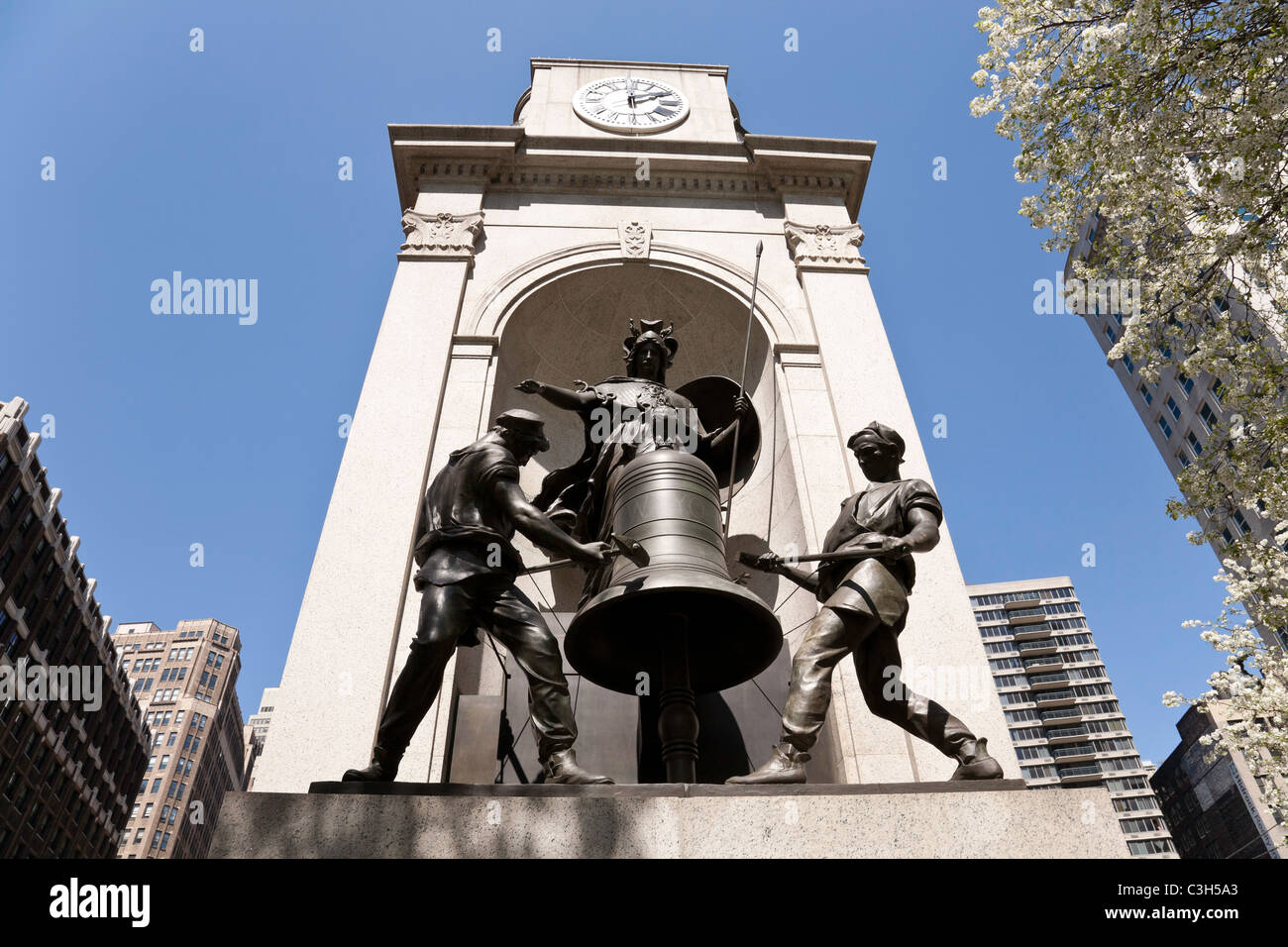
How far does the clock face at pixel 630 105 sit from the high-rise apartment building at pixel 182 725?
105272 millimetres

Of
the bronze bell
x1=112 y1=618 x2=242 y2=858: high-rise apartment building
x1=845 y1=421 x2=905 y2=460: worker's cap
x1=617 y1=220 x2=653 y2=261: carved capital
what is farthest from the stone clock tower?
x1=112 y1=618 x2=242 y2=858: high-rise apartment building

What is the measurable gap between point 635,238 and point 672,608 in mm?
10128

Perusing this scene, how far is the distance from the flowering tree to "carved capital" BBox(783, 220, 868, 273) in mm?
3101

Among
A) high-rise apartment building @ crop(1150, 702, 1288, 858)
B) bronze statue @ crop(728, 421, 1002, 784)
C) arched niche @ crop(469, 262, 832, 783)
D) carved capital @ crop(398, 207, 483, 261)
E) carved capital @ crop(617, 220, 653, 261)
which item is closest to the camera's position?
bronze statue @ crop(728, 421, 1002, 784)

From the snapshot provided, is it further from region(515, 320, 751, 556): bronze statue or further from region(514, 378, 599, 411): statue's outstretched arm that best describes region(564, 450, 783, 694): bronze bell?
region(514, 378, 599, 411): statue's outstretched arm

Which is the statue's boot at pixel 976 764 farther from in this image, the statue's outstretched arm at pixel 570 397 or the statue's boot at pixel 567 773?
the statue's outstretched arm at pixel 570 397

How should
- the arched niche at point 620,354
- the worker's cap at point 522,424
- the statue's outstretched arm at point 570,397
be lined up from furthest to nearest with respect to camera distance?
the arched niche at point 620,354 → the statue's outstretched arm at point 570,397 → the worker's cap at point 522,424

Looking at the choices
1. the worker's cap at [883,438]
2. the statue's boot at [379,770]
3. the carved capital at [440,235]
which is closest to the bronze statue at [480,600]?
the statue's boot at [379,770]

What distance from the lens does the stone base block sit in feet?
17.1

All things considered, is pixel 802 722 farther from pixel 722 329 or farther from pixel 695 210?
pixel 695 210

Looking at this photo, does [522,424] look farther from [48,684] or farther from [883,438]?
[48,684]

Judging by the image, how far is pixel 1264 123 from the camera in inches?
339

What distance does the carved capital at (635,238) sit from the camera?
1554 cm

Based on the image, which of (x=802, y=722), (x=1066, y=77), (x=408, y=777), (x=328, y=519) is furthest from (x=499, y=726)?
(x=1066, y=77)
